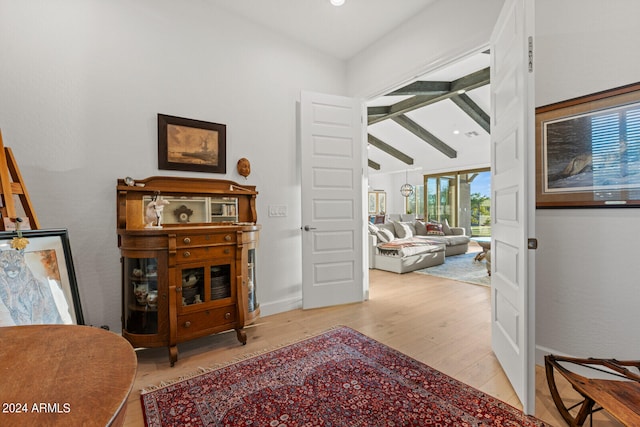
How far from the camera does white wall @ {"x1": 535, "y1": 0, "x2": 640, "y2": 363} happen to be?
174 cm

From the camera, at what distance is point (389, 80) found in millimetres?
3184

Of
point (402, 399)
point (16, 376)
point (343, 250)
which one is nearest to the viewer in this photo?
point (16, 376)

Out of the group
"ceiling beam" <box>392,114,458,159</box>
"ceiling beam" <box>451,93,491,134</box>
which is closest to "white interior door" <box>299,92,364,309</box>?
"ceiling beam" <box>451,93,491,134</box>

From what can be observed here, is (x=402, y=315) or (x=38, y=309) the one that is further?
(x=402, y=315)

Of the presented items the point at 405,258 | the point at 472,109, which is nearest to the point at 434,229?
the point at 405,258

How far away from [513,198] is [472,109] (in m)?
5.98

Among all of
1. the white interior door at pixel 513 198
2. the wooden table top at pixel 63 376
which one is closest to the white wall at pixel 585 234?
the white interior door at pixel 513 198

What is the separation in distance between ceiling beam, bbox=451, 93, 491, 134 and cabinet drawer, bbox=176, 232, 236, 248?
19.9 feet

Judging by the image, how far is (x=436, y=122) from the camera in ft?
25.8

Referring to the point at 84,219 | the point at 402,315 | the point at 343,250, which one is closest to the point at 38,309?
the point at 84,219

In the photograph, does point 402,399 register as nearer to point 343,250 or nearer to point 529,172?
point 529,172

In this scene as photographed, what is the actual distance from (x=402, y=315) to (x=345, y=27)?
311 centimetres

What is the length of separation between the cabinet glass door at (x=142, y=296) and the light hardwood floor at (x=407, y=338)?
0.93 feet

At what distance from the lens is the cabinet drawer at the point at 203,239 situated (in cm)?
213
